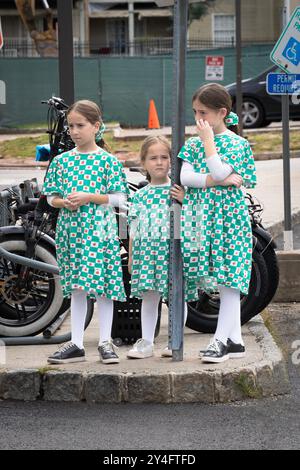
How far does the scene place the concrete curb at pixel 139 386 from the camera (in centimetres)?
664

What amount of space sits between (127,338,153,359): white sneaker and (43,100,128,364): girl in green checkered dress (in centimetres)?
18

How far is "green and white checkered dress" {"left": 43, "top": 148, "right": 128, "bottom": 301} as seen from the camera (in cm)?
696

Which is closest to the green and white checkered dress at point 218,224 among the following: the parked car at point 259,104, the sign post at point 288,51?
the sign post at point 288,51

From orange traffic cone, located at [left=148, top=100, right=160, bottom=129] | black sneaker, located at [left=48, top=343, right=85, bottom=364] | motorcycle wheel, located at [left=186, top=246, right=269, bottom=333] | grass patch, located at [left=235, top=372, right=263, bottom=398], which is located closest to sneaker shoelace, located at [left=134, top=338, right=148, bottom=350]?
black sneaker, located at [left=48, top=343, right=85, bottom=364]

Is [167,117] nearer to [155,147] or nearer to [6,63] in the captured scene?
[6,63]

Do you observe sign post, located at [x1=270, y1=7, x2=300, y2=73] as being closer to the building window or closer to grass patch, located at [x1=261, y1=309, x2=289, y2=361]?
grass patch, located at [x1=261, y1=309, x2=289, y2=361]

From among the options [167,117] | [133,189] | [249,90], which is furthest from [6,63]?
[133,189]

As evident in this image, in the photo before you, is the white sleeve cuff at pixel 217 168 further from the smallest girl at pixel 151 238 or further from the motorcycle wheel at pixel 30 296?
the motorcycle wheel at pixel 30 296

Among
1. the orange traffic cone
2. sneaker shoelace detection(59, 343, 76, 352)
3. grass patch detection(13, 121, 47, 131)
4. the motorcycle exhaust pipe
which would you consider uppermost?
the motorcycle exhaust pipe

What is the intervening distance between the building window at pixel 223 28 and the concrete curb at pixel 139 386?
44506mm

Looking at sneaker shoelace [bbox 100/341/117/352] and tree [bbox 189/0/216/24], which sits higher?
tree [bbox 189/0/216/24]

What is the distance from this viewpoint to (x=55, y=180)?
7.15 meters

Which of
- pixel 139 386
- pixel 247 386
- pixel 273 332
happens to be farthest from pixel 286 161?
pixel 139 386

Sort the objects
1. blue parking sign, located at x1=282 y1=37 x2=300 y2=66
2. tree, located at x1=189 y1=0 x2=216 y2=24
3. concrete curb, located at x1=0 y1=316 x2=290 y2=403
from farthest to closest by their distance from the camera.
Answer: tree, located at x1=189 y1=0 x2=216 y2=24
blue parking sign, located at x1=282 y1=37 x2=300 y2=66
concrete curb, located at x1=0 y1=316 x2=290 y2=403
